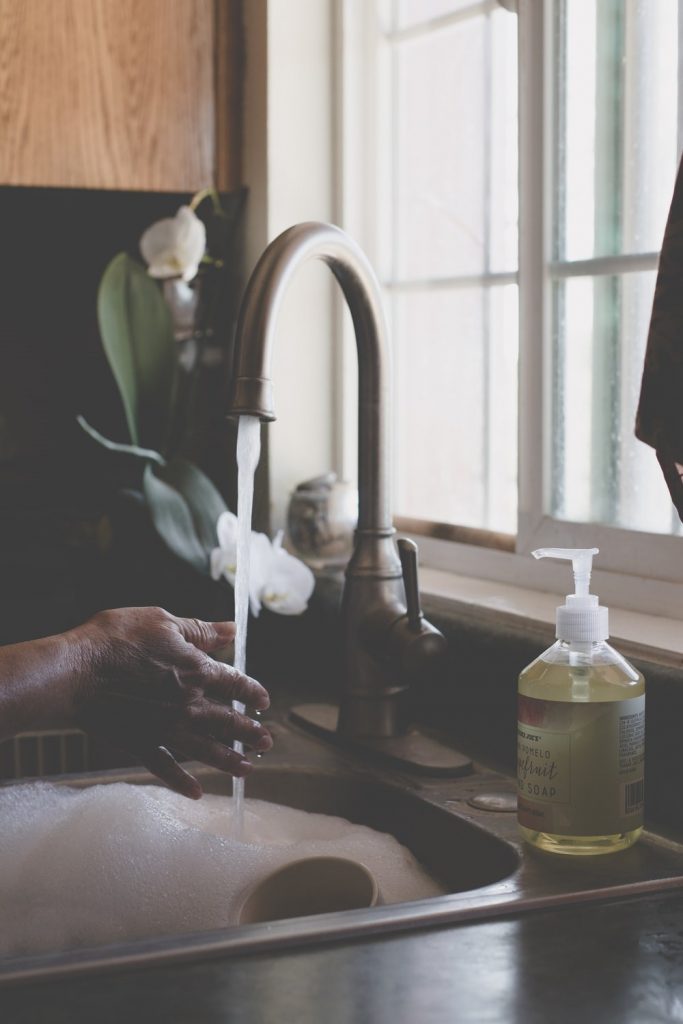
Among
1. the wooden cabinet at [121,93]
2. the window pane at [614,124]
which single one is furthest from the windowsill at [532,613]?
the wooden cabinet at [121,93]

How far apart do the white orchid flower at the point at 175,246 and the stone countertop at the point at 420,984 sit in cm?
114

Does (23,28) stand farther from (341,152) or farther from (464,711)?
(464,711)

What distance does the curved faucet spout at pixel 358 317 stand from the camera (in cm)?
109

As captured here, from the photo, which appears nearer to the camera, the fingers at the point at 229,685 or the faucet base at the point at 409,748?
the fingers at the point at 229,685

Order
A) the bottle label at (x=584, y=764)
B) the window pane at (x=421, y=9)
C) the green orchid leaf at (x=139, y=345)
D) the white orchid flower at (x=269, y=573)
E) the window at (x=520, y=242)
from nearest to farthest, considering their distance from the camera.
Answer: the bottle label at (x=584, y=764) < the window at (x=520, y=242) < the white orchid flower at (x=269, y=573) < the window pane at (x=421, y=9) < the green orchid leaf at (x=139, y=345)

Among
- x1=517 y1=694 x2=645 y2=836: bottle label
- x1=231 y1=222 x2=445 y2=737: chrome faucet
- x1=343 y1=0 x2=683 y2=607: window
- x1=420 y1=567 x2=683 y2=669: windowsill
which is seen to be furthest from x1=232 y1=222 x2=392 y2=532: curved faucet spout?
x1=517 y1=694 x2=645 y2=836: bottle label

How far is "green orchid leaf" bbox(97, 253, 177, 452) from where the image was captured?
177 cm

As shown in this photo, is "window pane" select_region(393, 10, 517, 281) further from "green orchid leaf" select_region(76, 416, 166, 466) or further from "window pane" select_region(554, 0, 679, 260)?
"green orchid leaf" select_region(76, 416, 166, 466)

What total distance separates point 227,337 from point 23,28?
0.51 meters

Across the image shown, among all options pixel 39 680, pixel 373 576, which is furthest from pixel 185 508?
pixel 39 680

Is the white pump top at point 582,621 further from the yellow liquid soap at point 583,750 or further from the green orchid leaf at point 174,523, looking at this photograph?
the green orchid leaf at point 174,523

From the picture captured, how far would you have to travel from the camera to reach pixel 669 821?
1025mm

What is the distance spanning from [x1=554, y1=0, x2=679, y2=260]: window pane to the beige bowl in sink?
2.34ft

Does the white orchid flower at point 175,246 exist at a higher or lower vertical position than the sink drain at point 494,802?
higher
